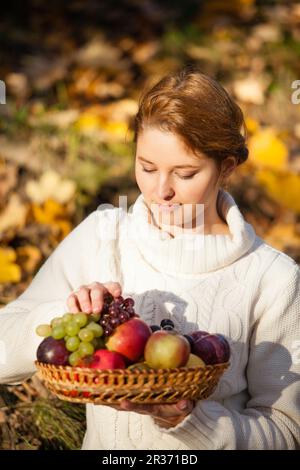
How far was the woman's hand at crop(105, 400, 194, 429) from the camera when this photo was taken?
8.64ft

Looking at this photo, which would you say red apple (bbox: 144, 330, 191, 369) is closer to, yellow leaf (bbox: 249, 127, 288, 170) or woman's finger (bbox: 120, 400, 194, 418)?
woman's finger (bbox: 120, 400, 194, 418)

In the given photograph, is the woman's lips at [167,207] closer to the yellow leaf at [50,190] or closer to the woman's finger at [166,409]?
the woman's finger at [166,409]

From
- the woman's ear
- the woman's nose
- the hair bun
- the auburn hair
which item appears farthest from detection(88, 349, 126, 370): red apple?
the hair bun

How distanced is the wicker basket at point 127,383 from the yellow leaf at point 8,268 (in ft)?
7.11

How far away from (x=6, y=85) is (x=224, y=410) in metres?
4.09

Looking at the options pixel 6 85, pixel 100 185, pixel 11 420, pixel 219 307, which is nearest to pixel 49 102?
pixel 6 85

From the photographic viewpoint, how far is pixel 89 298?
2.82 m

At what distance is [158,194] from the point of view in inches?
118

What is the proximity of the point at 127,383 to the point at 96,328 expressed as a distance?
0.24 meters

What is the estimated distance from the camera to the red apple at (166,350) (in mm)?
2584

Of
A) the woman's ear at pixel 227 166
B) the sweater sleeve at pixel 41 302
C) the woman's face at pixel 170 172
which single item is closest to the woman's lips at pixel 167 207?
the woman's face at pixel 170 172

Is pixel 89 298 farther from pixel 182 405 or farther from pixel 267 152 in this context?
pixel 267 152

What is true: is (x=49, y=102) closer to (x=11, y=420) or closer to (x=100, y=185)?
(x=100, y=185)

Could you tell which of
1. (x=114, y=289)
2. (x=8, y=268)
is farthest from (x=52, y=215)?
(x=114, y=289)
